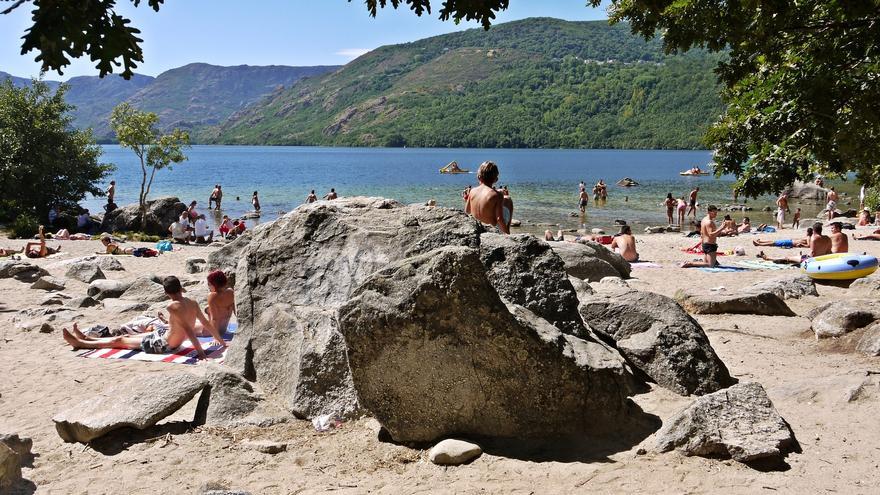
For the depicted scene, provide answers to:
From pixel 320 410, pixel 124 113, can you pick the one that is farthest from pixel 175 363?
pixel 124 113

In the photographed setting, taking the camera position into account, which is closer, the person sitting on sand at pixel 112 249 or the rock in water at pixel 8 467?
the rock in water at pixel 8 467

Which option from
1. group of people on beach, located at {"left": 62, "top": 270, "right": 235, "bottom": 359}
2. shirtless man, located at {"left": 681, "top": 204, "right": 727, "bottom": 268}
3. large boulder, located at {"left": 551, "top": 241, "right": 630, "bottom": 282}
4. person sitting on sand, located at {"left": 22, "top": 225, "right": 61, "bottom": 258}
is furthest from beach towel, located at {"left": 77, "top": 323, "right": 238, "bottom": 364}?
person sitting on sand, located at {"left": 22, "top": 225, "right": 61, "bottom": 258}

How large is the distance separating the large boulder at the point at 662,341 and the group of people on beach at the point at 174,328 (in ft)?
15.9

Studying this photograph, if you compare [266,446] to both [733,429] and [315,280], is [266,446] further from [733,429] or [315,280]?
[733,429]

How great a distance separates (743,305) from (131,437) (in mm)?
7716

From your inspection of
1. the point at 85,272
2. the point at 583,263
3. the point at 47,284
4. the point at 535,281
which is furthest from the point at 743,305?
the point at 85,272

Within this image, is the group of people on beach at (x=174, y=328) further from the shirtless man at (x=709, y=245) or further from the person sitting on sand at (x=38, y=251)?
the shirtless man at (x=709, y=245)

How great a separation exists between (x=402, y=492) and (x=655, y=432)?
6.73 feet

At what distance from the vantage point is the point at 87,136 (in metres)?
28.5

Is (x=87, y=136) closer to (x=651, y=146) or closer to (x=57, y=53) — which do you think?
(x=57, y=53)

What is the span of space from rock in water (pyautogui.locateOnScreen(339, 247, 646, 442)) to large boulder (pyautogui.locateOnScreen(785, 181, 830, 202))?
135ft

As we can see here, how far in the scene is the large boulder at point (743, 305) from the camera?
928cm

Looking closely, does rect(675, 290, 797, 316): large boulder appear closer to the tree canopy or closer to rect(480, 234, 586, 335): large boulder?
rect(480, 234, 586, 335): large boulder

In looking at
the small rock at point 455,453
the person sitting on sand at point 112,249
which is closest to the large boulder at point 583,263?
the small rock at point 455,453
